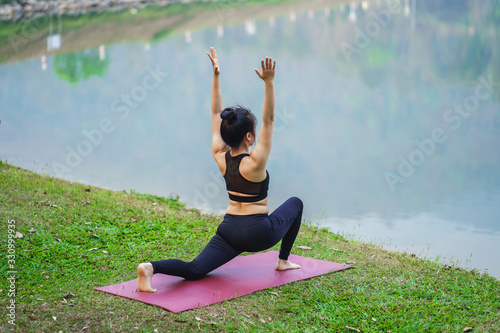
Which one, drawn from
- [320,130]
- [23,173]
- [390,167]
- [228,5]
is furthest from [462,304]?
[228,5]

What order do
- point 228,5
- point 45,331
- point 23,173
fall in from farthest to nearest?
point 228,5 → point 23,173 → point 45,331

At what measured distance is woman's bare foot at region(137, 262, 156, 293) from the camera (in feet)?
10.5

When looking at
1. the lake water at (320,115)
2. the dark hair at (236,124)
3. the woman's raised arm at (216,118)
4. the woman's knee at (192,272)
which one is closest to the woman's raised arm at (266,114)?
the dark hair at (236,124)

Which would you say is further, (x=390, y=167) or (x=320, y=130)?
(x=320, y=130)

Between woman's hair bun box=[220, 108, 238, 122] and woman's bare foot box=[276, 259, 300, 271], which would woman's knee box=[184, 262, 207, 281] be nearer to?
woman's bare foot box=[276, 259, 300, 271]

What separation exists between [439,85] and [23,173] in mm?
Result: 10713

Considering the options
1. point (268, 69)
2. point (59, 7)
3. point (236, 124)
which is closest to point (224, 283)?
point (236, 124)

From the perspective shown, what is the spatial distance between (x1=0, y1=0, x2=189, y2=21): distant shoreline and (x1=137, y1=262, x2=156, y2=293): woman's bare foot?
19.9 m

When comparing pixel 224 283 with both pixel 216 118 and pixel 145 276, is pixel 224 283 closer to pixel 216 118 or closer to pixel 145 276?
pixel 145 276

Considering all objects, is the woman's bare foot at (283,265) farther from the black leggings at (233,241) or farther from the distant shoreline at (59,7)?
the distant shoreline at (59,7)

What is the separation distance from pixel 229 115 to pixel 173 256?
4.13ft

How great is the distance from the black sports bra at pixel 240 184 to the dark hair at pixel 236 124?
0.32 ft

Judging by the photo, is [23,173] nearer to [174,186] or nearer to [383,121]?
[174,186]

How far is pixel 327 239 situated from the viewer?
15.6 feet
